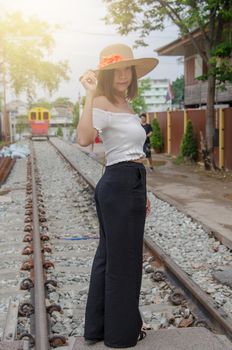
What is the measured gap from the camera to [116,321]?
11.0 ft

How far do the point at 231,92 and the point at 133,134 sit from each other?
20306 millimetres

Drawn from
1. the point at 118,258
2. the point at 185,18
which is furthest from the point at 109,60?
the point at 185,18

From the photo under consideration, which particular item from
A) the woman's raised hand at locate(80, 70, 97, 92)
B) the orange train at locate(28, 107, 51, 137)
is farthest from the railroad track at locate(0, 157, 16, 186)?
the orange train at locate(28, 107, 51, 137)

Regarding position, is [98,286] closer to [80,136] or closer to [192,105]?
[80,136]

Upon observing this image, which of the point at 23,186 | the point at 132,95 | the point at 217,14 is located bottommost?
the point at 23,186

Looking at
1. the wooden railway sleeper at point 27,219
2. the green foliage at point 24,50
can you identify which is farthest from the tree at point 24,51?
the wooden railway sleeper at point 27,219

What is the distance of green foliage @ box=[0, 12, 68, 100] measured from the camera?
29000 mm

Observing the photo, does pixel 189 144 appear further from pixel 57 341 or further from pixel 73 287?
pixel 57 341

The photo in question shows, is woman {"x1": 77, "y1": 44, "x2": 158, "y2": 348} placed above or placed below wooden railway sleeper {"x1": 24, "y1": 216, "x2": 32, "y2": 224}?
above

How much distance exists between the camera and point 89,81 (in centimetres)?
311

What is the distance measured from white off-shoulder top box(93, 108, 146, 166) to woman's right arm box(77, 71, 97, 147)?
0.07 meters

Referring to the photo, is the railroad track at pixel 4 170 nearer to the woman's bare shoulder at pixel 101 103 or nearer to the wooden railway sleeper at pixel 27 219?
the wooden railway sleeper at pixel 27 219

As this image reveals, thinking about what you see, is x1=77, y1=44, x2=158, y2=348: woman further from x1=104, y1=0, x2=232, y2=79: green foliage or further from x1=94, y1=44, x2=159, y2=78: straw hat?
x1=104, y1=0, x2=232, y2=79: green foliage

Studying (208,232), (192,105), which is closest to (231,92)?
(192,105)
